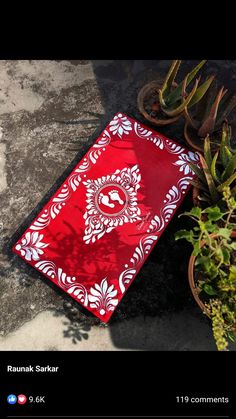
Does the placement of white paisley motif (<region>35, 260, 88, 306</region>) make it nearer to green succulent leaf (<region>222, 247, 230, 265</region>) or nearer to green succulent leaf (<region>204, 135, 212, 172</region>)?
green succulent leaf (<region>222, 247, 230, 265</region>)

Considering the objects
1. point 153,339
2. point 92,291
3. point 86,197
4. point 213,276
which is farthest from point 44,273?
point 213,276

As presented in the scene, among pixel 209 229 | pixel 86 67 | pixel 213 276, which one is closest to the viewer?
pixel 209 229

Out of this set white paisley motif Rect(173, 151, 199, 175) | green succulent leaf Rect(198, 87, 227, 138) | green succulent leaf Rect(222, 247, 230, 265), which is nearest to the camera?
green succulent leaf Rect(222, 247, 230, 265)

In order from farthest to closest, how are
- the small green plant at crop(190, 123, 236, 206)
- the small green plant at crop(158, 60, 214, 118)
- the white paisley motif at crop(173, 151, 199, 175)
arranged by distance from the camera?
1. the white paisley motif at crop(173, 151, 199, 175)
2. the small green plant at crop(158, 60, 214, 118)
3. the small green plant at crop(190, 123, 236, 206)

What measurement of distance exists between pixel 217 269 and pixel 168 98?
1.51 metres

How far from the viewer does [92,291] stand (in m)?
2.90

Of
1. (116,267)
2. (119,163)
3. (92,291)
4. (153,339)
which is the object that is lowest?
(153,339)

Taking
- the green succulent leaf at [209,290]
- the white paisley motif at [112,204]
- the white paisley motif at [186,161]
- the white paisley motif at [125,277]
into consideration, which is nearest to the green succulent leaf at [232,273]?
the green succulent leaf at [209,290]

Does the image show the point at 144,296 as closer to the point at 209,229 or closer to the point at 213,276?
the point at 213,276

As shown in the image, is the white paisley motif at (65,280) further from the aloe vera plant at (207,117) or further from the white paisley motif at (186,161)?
the aloe vera plant at (207,117)

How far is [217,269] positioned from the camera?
7.69 feet

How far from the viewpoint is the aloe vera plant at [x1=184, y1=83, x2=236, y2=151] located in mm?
2865
